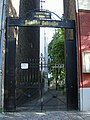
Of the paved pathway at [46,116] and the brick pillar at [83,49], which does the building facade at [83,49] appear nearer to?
the brick pillar at [83,49]

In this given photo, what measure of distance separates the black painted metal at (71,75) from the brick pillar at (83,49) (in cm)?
47

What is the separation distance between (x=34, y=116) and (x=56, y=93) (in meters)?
2.87

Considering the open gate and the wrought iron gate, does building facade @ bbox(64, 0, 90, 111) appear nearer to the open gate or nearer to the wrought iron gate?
the open gate

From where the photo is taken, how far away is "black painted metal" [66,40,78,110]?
1360 centimetres

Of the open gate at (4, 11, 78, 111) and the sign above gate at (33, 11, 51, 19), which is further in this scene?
the sign above gate at (33, 11, 51, 19)

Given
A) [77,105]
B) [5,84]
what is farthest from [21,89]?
[77,105]

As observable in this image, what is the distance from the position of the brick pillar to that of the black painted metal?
0.47 m

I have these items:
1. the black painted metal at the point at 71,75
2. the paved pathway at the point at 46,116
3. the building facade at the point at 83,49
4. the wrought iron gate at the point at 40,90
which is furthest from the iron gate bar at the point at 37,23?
the paved pathway at the point at 46,116

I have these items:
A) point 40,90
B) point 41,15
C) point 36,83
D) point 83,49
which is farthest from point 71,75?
point 41,15

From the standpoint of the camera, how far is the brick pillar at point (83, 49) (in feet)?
43.3

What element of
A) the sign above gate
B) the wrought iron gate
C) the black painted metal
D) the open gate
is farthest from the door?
the black painted metal

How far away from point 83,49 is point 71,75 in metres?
1.30

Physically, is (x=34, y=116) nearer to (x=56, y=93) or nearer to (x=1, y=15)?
(x=56, y=93)

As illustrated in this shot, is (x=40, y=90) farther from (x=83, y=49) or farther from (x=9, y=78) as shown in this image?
(x=83, y=49)
